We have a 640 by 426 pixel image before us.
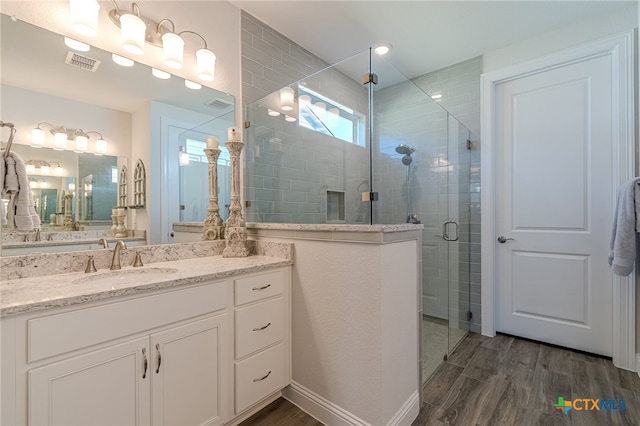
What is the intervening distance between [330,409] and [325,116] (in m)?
2.16

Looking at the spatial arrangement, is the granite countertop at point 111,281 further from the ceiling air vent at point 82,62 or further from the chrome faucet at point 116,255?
the ceiling air vent at point 82,62

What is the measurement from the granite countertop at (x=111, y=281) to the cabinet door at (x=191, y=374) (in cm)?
22

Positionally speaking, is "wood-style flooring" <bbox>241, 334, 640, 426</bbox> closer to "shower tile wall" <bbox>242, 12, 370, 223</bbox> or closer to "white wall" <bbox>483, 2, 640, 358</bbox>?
"white wall" <bbox>483, 2, 640, 358</bbox>

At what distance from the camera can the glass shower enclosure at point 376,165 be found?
2.03 meters

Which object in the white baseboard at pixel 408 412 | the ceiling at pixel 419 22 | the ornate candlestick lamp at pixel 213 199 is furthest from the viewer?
the ceiling at pixel 419 22

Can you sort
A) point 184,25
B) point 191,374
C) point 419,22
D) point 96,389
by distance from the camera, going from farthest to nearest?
point 419,22
point 184,25
point 191,374
point 96,389

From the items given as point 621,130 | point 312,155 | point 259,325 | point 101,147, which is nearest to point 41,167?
point 101,147

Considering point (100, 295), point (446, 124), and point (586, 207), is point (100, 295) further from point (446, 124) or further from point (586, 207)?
point (586, 207)

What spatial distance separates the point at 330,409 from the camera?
150 cm

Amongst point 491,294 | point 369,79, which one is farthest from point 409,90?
point 491,294

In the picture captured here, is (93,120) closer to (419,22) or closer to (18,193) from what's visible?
(18,193)

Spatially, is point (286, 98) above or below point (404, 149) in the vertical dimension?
above

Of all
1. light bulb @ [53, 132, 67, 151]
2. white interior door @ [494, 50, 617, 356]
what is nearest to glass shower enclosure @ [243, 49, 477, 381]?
white interior door @ [494, 50, 617, 356]

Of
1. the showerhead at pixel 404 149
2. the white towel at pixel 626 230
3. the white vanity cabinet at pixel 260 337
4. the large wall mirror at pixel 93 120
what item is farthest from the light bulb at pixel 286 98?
the white towel at pixel 626 230
